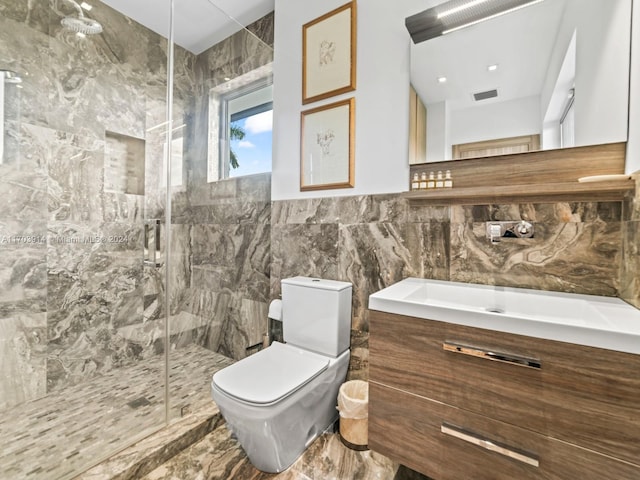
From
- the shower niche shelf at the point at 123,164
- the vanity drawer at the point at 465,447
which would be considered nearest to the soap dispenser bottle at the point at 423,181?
the vanity drawer at the point at 465,447

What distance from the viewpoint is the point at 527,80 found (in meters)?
1.30

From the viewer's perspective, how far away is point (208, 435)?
62.4 inches

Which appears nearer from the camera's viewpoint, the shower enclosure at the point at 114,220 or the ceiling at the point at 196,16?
the shower enclosure at the point at 114,220

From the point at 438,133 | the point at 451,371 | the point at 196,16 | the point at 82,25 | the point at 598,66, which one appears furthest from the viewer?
the point at 196,16

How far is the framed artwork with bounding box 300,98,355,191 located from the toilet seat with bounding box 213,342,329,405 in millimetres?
999

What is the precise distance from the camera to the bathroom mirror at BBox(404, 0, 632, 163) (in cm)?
113

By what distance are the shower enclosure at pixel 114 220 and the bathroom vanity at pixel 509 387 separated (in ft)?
4.16

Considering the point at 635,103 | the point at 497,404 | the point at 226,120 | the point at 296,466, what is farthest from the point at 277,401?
the point at 226,120

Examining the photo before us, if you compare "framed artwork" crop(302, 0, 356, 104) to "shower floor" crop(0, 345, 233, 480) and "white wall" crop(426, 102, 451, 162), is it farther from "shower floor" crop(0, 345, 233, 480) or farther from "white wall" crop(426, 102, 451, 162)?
"shower floor" crop(0, 345, 233, 480)

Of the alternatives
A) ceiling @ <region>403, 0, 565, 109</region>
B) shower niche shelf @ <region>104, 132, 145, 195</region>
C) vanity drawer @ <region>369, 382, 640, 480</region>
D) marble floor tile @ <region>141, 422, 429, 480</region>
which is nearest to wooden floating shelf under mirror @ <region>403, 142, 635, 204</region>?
ceiling @ <region>403, 0, 565, 109</region>

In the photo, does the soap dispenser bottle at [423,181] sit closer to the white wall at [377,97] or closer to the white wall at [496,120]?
the white wall at [377,97]

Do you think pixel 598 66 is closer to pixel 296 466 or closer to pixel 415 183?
pixel 415 183

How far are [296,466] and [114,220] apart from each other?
6.66ft

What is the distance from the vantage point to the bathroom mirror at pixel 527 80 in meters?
1.13
